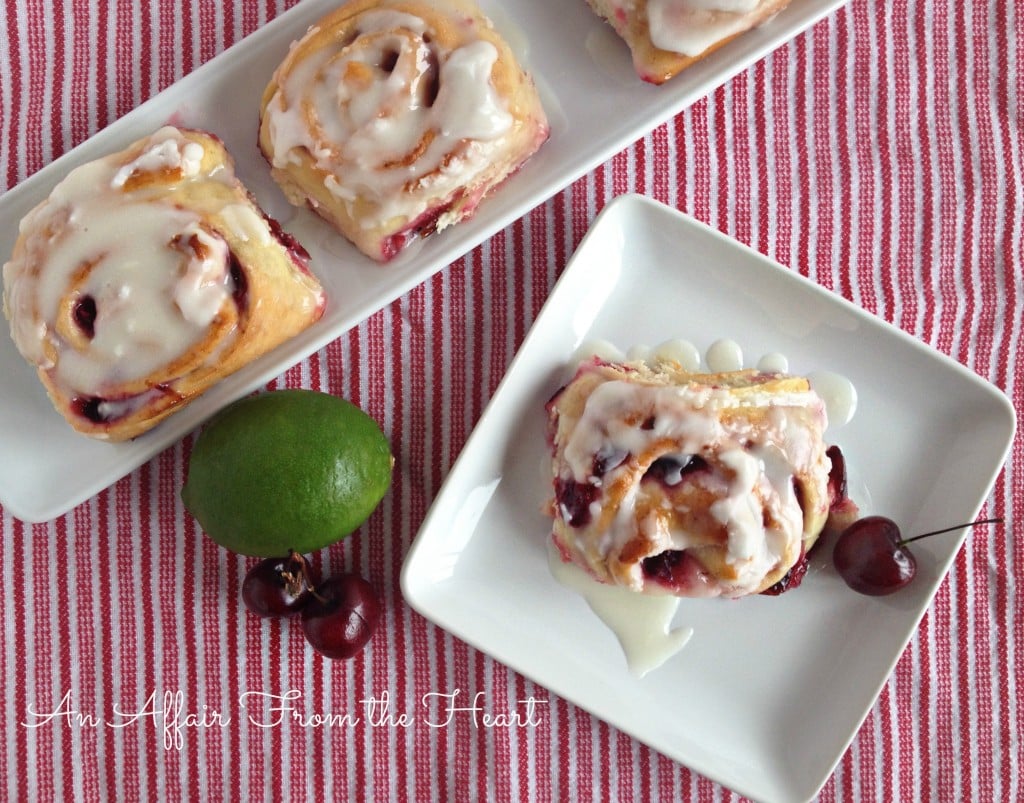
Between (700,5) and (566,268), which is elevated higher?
(700,5)

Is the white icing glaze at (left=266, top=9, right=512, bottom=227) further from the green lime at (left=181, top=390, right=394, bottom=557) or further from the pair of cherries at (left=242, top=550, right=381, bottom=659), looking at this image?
the pair of cherries at (left=242, top=550, right=381, bottom=659)

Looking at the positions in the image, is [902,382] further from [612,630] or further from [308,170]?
[308,170]

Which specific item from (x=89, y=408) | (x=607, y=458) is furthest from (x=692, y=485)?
(x=89, y=408)

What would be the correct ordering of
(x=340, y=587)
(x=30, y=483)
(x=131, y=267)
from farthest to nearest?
1. (x=340, y=587)
2. (x=30, y=483)
3. (x=131, y=267)

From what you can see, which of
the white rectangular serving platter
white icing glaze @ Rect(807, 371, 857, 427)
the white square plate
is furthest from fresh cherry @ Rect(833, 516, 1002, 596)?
the white rectangular serving platter

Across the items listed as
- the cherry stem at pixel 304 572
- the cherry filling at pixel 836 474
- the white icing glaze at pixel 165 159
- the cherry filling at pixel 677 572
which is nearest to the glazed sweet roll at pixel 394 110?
the white icing glaze at pixel 165 159

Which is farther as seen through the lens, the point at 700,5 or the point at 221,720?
the point at 221,720

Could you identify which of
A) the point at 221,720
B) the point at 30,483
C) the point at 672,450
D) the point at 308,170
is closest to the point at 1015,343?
the point at 672,450
